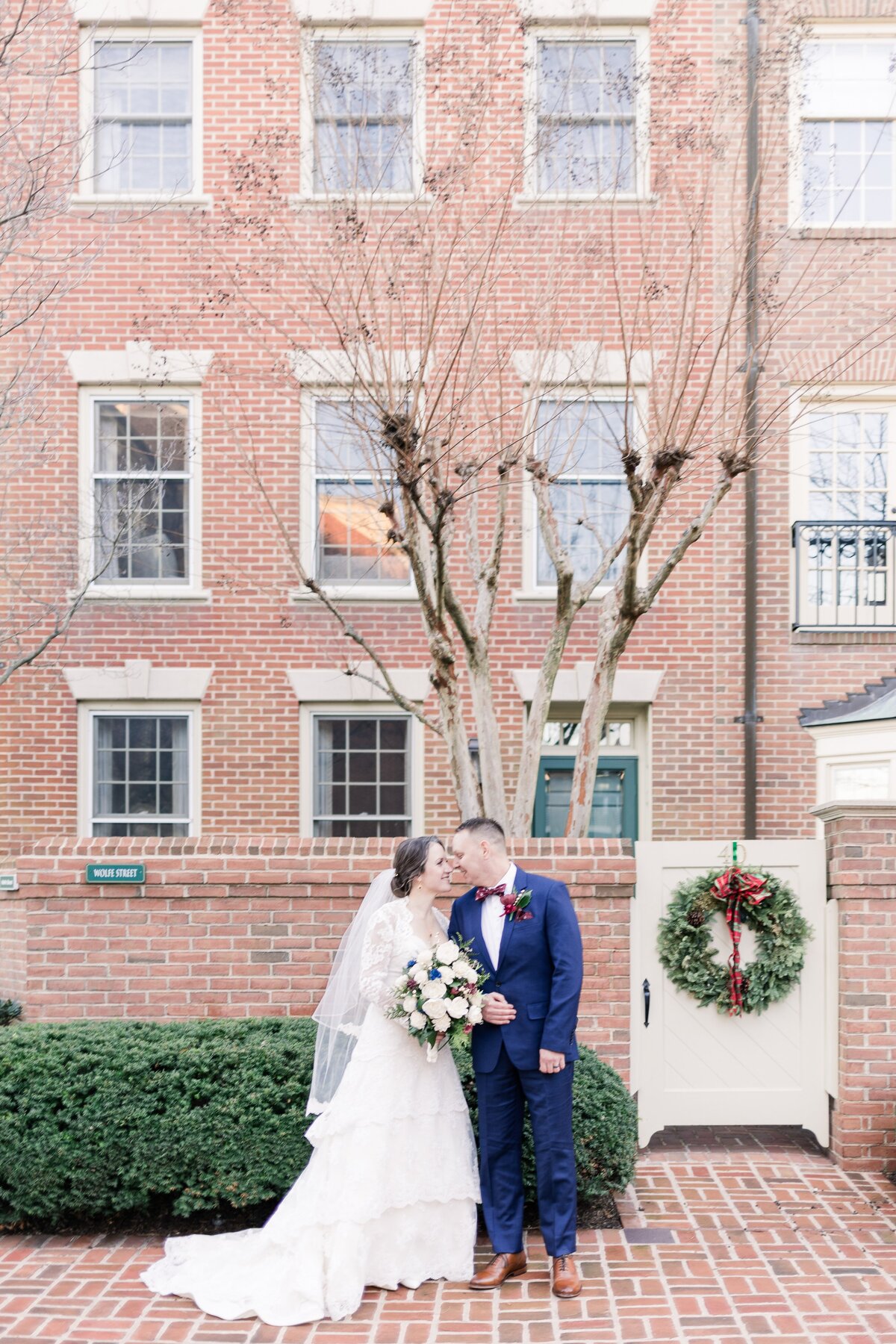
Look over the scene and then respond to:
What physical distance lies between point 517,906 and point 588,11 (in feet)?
24.9

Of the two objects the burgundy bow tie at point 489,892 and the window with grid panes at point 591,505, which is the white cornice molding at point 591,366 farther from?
the burgundy bow tie at point 489,892

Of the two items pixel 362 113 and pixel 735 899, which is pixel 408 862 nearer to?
pixel 735 899

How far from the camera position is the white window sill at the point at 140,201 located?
10.7 meters

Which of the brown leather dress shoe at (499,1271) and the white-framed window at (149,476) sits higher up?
the white-framed window at (149,476)

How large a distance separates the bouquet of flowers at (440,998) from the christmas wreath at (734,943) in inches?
79.5

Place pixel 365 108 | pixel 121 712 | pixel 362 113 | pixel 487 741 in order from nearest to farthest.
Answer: pixel 362 113 < pixel 487 741 < pixel 365 108 < pixel 121 712

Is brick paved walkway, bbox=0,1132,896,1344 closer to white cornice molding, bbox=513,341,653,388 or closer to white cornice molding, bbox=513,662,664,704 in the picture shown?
white cornice molding, bbox=513,662,664,704

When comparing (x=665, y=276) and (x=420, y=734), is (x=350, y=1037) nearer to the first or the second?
(x=420, y=734)

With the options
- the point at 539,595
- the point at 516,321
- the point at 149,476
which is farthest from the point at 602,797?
the point at 149,476

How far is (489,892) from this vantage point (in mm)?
5215

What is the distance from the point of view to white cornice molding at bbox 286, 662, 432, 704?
10.6 meters

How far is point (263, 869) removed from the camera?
655cm

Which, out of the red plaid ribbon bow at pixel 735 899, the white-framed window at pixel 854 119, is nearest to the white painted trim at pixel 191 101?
the white-framed window at pixel 854 119

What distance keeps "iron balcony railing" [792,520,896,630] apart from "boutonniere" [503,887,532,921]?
21.0ft
